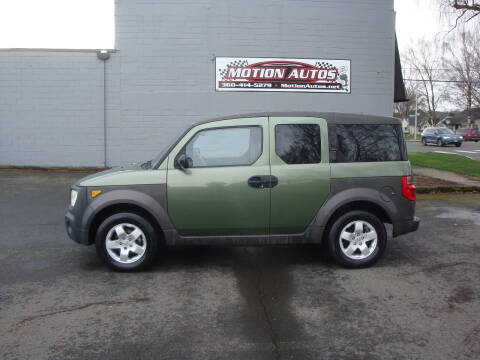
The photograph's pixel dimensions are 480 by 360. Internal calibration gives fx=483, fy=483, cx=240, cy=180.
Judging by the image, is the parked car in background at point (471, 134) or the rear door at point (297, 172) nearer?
the rear door at point (297, 172)

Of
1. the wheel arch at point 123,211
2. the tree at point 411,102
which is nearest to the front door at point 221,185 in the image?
the wheel arch at point 123,211

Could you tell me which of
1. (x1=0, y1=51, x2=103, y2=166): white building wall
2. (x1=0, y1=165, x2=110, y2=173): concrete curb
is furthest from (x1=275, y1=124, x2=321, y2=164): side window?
(x1=0, y1=51, x2=103, y2=166): white building wall

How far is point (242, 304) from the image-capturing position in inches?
177

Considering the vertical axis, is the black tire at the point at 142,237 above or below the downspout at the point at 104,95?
below

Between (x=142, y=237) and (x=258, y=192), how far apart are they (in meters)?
1.40

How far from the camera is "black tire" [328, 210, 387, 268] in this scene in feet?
18.1

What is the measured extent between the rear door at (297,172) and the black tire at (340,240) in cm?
31

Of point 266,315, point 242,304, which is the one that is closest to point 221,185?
point 242,304

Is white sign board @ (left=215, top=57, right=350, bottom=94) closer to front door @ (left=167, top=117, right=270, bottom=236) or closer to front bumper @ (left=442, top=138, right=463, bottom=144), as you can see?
front door @ (left=167, top=117, right=270, bottom=236)

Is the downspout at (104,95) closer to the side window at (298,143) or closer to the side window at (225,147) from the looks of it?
the side window at (225,147)

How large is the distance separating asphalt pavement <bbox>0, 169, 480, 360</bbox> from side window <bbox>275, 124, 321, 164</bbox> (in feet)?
4.26

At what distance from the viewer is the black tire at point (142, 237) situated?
539cm

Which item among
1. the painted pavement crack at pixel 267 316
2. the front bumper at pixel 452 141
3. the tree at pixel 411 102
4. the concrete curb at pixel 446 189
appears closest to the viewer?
the painted pavement crack at pixel 267 316

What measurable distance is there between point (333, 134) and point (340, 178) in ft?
1.72
